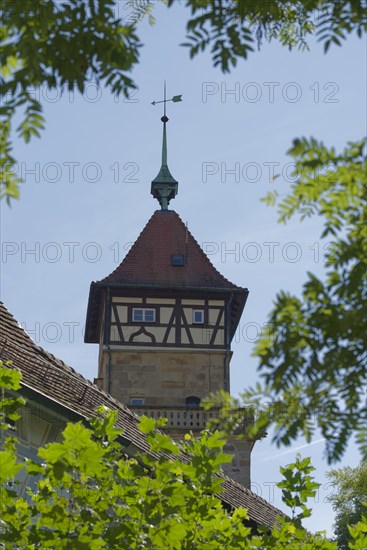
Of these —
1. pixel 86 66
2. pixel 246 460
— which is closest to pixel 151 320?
pixel 246 460

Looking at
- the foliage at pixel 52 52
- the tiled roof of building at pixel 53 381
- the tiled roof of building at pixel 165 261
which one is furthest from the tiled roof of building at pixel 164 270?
the foliage at pixel 52 52

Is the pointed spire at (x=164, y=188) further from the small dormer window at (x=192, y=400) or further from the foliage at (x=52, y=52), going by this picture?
the foliage at (x=52, y=52)

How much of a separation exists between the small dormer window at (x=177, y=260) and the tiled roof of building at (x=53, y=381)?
26948 mm

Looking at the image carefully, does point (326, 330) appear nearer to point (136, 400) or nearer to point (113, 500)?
point (113, 500)

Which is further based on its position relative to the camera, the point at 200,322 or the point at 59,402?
the point at 200,322

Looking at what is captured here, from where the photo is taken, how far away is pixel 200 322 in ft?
134

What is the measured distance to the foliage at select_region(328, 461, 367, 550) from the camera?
35.5m

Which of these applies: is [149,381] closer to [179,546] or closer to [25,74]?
[179,546]

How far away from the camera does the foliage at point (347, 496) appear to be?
116 feet

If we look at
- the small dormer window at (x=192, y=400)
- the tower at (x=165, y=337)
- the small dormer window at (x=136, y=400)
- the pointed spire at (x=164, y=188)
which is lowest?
the small dormer window at (x=136, y=400)

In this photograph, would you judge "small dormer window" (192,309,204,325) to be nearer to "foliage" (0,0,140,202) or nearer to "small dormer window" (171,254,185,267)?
"small dormer window" (171,254,185,267)

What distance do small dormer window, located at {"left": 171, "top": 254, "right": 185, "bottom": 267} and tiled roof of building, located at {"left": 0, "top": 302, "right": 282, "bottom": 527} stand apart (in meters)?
26.9

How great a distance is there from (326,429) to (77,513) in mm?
3933

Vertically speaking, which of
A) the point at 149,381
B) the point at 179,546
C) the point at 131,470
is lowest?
the point at 179,546
